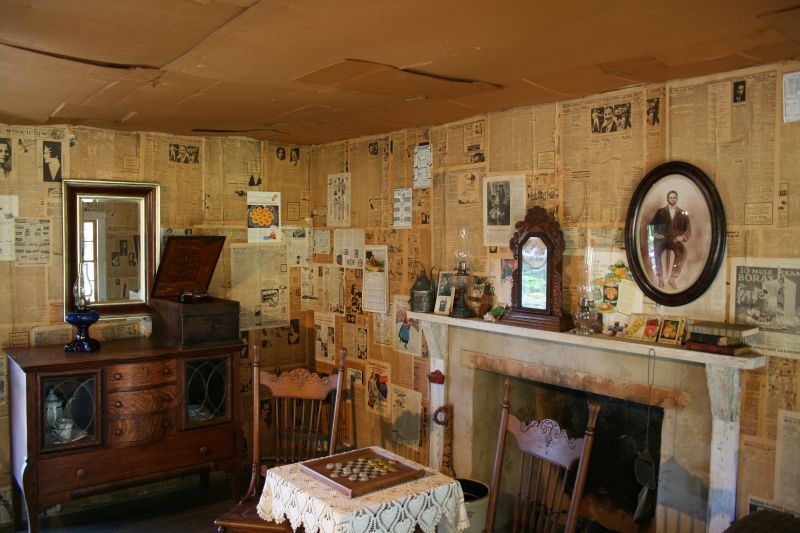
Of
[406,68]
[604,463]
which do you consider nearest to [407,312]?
[604,463]

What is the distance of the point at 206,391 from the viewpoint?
13.0 feet

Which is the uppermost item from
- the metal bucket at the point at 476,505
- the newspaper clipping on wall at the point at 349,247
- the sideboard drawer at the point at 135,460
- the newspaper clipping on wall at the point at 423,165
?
the newspaper clipping on wall at the point at 423,165

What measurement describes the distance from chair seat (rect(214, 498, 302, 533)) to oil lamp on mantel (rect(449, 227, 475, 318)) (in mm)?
1429

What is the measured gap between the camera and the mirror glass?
317 cm

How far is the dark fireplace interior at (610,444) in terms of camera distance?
10.6 ft

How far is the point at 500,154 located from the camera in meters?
3.47

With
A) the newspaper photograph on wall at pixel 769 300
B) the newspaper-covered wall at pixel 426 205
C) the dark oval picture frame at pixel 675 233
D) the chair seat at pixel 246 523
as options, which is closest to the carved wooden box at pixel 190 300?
the newspaper-covered wall at pixel 426 205

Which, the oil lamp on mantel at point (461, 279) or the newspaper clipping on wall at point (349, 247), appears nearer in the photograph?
the oil lamp on mantel at point (461, 279)

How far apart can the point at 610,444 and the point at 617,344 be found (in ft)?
3.02

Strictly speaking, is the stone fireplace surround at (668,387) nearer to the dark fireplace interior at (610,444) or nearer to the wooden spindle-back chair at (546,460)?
the dark fireplace interior at (610,444)

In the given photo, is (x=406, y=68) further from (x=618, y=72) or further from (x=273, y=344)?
(x=273, y=344)

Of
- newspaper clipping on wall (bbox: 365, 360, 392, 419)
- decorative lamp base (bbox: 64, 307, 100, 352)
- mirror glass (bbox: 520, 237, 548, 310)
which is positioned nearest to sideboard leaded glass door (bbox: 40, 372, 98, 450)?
decorative lamp base (bbox: 64, 307, 100, 352)

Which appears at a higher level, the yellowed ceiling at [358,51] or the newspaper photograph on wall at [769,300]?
the yellowed ceiling at [358,51]

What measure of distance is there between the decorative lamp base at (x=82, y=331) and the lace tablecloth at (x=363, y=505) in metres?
1.75
